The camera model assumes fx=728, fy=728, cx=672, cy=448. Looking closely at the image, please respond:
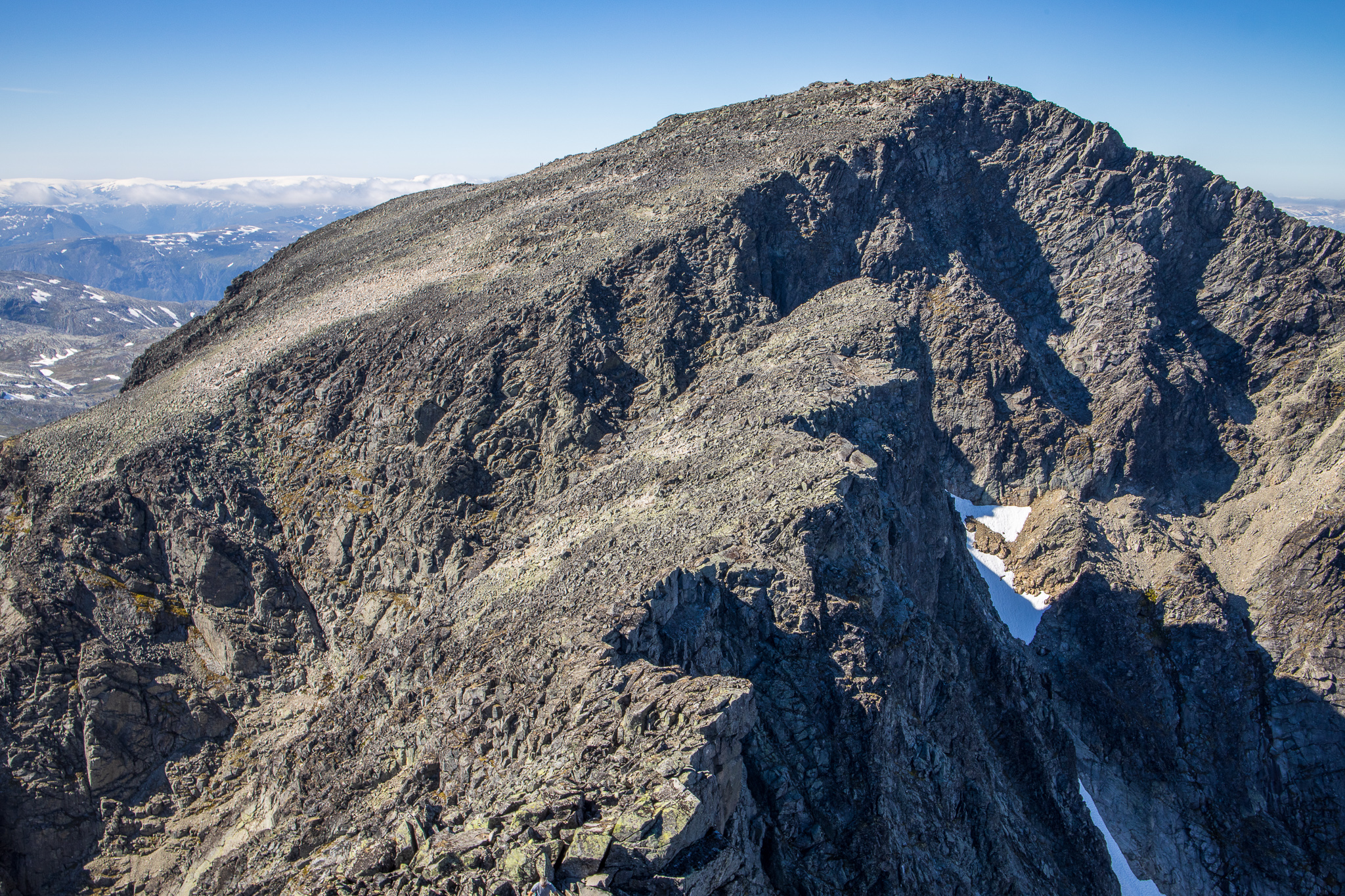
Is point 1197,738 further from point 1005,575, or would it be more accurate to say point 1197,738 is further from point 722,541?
point 722,541

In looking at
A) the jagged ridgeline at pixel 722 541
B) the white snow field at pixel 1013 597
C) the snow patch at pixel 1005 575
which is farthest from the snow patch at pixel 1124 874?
the snow patch at pixel 1005 575

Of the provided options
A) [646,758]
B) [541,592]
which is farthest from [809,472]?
[646,758]

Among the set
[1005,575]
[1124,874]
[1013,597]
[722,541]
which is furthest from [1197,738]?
[722,541]

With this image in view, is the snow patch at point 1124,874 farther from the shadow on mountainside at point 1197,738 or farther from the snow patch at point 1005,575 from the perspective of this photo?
the snow patch at point 1005,575

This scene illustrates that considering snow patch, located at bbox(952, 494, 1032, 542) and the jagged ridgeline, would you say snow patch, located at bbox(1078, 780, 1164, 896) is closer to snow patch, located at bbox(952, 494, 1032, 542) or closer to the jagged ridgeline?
the jagged ridgeline

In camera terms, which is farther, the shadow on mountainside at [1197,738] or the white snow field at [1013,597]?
the white snow field at [1013,597]

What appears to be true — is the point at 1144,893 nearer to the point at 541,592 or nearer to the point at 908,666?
Answer: the point at 908,666

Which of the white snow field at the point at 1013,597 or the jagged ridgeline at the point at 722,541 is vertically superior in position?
the jagged ridgeline at the point at 722,541

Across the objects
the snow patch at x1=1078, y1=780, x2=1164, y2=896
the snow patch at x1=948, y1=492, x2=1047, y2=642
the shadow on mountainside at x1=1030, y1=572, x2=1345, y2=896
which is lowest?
the snow patch at x1=1078, y1=780, x2=1164, y2=896

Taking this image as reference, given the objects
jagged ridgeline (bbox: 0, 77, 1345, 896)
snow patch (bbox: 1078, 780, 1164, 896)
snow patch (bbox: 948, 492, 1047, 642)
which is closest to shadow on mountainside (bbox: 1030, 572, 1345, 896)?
jagged ridgeline (bbox: 0, 77, 1345, 896)
